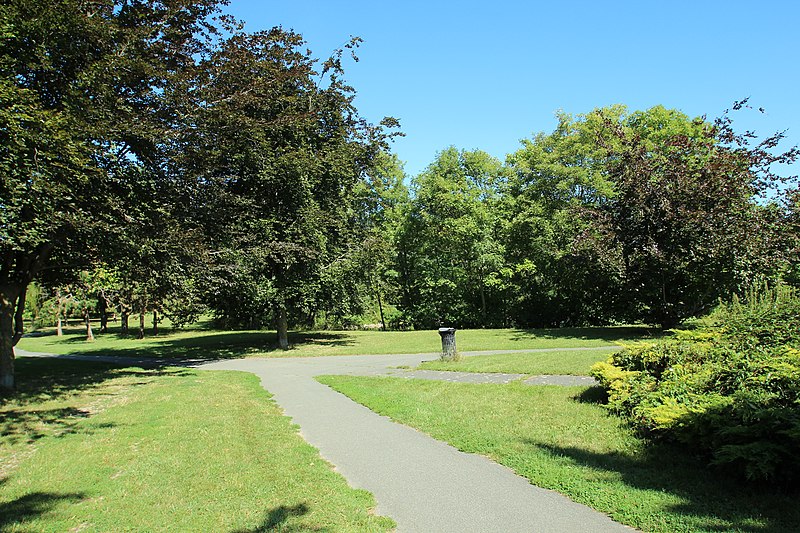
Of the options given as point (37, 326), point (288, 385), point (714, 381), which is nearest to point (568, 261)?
point (288, 385)

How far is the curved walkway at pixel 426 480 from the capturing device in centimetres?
394

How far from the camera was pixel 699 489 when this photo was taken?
433 cm

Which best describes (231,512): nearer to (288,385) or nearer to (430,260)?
(288,385)

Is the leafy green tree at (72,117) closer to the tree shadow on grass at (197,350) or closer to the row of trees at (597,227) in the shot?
the tree shadow on grass at (197,350)

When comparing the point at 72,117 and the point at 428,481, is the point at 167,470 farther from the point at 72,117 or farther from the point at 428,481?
the point at 72,117

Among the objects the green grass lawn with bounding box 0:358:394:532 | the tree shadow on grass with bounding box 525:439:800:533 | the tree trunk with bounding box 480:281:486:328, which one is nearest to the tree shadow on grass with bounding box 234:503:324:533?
the green grass lawn with bounding box 0:358:394:532

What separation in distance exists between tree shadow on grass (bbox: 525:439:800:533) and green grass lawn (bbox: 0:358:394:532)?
7.80ft

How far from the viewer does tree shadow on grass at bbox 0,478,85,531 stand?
14.3ft

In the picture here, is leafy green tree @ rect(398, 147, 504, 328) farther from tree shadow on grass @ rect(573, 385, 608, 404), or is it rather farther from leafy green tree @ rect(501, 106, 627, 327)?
tree shadow on grass @ rect(573, 385, 608, 404)

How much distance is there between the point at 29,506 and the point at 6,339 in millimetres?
9672

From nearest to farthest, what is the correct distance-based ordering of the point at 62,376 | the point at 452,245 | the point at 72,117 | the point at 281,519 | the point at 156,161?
the point at 281,519
the point at 72,117
the point at 156,161
the point at 62,376
the point at 452,245

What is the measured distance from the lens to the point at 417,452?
5859 mm

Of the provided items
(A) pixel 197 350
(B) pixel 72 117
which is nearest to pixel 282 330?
(A) pixel 197 350

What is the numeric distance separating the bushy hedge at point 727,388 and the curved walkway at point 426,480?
5.13ft
